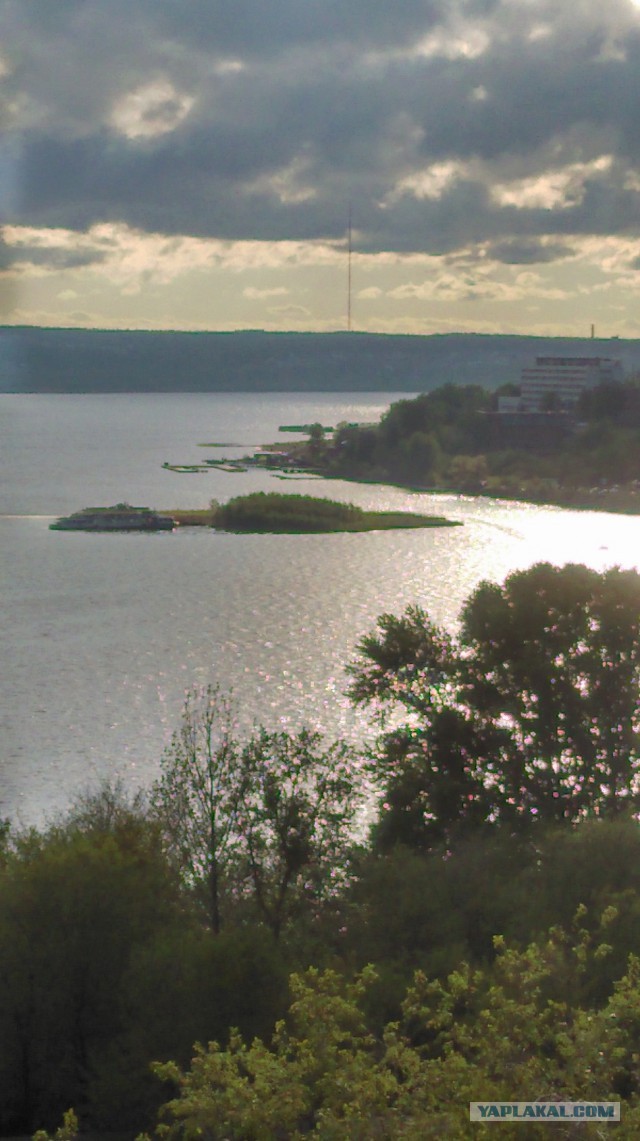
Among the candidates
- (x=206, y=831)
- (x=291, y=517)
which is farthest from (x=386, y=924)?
(x=291, y=517)

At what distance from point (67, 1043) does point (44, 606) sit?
1931 inches

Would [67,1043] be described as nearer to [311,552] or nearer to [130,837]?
[130,837]

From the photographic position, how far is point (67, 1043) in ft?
54.2

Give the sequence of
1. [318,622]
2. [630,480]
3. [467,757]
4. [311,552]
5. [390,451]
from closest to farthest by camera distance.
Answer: [467,757], [318,622], [311,552], [630,480], [390,451]

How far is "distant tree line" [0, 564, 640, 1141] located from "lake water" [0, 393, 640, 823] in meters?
8.65

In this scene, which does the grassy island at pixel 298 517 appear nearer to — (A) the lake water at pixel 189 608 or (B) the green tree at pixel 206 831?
(A) the lake water at pixel 189 608

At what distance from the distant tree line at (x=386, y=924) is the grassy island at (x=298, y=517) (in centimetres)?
6821

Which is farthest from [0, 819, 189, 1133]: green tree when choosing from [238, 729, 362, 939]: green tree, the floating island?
the floating island

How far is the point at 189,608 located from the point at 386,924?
154 ft

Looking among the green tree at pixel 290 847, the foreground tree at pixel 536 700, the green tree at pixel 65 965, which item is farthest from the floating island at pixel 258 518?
the green tree at pixel 65 965


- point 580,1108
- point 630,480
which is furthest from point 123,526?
point 580,1108

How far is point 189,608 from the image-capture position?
211 feet

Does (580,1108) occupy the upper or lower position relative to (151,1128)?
upper

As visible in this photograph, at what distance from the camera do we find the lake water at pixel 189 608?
129 ft
